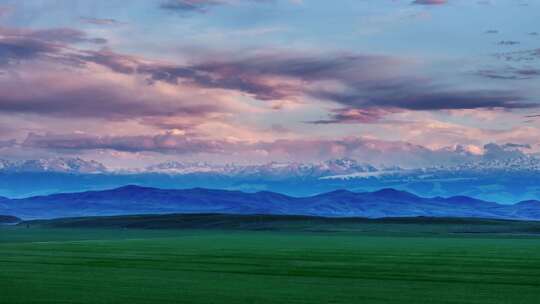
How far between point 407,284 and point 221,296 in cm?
894

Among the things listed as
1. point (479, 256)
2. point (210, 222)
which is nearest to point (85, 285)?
point (479, 256)

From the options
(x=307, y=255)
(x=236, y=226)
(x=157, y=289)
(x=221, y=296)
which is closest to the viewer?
(x=221, y=296)

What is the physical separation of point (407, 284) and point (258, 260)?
17194 mm

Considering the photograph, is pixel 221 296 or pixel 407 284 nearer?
pixel 221 296

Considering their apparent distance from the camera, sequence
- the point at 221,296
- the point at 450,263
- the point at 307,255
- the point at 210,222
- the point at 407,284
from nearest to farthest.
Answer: the point at 221,296
the point at 407,284
the point at 450,263
the point at 307,255
the point at 210,222

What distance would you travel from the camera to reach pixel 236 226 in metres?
164

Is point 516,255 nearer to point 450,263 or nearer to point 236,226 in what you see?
point 450,263

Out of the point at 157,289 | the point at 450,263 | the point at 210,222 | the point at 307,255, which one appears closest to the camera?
the point at 157,289

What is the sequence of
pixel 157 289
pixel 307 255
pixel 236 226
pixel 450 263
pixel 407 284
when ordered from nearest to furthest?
pixel 157 289
pixel 407 284
pixel 450 263
pixel 307 255
pixel 236 226

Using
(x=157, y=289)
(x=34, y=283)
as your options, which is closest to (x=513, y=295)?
(x=157, y=289)

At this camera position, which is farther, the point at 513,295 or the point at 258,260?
the point at 258,260

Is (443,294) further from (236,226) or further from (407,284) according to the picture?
(236,226)

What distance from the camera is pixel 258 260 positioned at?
49.9 m

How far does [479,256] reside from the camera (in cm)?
5559
